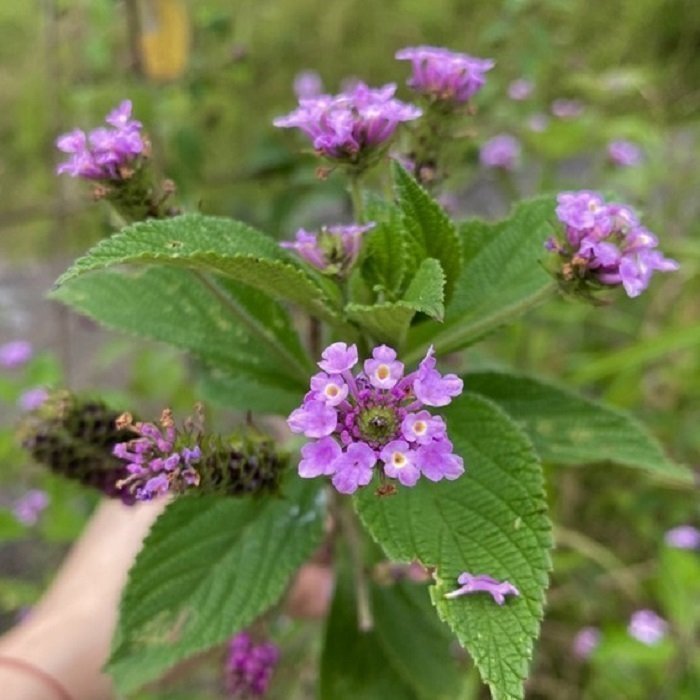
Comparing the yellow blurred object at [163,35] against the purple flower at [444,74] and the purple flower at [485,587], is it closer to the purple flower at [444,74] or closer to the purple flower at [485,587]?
the purple flower at [444,74]

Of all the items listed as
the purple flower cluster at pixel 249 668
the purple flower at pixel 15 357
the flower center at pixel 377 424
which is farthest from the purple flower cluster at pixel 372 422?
the purple flower at pixel 15 357

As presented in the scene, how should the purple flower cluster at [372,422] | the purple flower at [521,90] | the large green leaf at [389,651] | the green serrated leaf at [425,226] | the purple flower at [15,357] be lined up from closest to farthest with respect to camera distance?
1. the purple flower cluster at [372,422]
2. the green serrated leaf at [425,226]
3. the large green leaf at [389,651]
4. the purple flower at [521,90]
5. the purple flower at [15,357]

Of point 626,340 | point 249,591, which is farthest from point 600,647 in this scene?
point 249,591

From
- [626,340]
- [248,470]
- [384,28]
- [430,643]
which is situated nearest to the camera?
[248,470]

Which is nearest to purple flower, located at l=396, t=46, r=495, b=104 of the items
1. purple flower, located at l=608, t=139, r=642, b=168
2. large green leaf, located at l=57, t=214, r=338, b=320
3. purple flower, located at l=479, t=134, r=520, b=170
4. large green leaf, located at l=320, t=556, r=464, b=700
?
large green leaf, located at l=57, t=214, r=338, b=320

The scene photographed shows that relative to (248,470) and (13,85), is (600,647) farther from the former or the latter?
(13,85)

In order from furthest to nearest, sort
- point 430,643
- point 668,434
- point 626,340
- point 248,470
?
point 626,340
point 668,434
point 430,643
point 248,470
